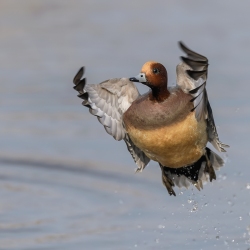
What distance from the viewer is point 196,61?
18.9ft

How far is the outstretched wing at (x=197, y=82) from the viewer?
5.75m

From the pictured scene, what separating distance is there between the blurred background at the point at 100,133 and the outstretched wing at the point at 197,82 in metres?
1.12

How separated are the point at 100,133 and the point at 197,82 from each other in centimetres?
307

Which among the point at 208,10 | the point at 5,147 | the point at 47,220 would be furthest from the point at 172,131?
the point at 208,10

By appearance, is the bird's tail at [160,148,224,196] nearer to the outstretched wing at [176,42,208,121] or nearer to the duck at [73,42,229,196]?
the duck at [73,42,229,196]

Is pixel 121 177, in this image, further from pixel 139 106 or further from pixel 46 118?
pixel 139 106

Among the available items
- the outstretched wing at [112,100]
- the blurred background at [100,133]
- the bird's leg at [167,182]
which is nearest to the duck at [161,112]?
the outstretched wing at [112,100]

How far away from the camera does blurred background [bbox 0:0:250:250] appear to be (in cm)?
752

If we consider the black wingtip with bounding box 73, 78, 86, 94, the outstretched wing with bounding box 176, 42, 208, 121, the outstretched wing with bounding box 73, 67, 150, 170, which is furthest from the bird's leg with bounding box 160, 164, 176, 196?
the black wingtip with bounding box 73, 78, 86, 94

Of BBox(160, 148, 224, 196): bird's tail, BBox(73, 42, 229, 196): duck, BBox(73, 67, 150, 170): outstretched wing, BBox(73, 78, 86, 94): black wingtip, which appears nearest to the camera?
BBox(73, 42, 229, 196): duck

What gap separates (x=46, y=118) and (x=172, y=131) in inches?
147

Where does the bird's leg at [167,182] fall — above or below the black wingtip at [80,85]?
below

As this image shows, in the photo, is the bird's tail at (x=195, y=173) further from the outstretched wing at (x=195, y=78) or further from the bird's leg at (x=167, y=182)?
the outstretched wing at (x=195, y=78)

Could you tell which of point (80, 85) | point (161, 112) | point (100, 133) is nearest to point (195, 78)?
point (161, 112)
